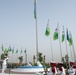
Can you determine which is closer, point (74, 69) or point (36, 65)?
point (74, 69)

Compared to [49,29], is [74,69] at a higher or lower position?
lower

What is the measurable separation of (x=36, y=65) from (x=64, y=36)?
11962 mm

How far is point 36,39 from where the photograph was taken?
1137 inches

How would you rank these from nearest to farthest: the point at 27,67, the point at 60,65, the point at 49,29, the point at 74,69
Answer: the point at 60,65
the point at 74,69
the point at 27,67
the point at 49,29

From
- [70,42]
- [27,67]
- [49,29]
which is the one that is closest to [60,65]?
[27,67]

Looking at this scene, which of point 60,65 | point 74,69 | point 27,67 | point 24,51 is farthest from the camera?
point 24,51

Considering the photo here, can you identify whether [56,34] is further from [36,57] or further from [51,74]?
[51,74]

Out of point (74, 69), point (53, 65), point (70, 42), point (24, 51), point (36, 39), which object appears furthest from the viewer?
point (24, 51)

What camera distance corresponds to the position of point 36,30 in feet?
96.6

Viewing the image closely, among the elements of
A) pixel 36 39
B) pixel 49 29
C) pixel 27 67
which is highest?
pixel 49 29

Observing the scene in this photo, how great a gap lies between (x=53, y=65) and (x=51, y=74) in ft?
2.45

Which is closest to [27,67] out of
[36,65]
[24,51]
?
[36,65]

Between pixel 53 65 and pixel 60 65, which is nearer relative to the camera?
pixel 53 65

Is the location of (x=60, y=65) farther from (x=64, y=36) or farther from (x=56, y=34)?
(x=64, y=36)
